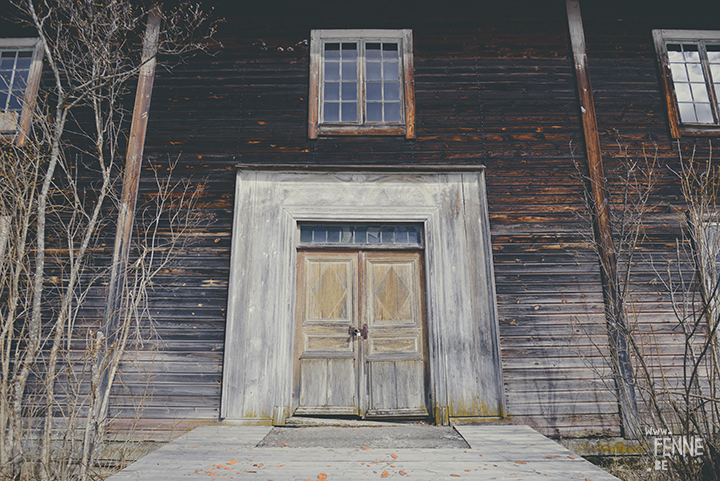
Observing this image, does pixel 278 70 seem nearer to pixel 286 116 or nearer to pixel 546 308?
pixel 286 116

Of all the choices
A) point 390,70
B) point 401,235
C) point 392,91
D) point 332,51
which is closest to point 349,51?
point 332,51

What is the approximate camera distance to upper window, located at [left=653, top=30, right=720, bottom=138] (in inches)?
226

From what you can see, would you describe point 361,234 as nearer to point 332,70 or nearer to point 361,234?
point 361,234

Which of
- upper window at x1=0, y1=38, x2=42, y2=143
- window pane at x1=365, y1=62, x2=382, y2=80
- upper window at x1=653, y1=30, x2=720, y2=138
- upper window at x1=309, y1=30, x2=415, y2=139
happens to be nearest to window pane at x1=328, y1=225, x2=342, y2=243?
upper window at x1=309, y1=30, x2=415, y2=139

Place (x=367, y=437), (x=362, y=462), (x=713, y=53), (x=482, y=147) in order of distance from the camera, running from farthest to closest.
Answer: (x=713, y=53) → (x=482, y=147) → (x=367, y=437) → (x=362, y=462)

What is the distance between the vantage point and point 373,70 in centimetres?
602

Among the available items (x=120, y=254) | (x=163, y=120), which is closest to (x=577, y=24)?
(x=163, y=120)

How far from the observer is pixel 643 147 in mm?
5617

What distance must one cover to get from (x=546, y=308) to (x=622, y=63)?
12.4ft

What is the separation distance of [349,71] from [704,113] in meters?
5.12

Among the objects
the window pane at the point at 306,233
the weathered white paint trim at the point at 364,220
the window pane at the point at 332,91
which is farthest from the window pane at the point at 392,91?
the window pane at the point at 306,233

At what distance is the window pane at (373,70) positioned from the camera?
6.00m

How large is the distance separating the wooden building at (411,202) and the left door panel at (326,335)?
0.08 feet

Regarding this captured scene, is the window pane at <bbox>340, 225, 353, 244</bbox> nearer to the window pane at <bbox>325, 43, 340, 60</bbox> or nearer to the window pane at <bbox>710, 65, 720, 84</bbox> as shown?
the window pane at <bbox>325, 43, 340, 60</bbox>
